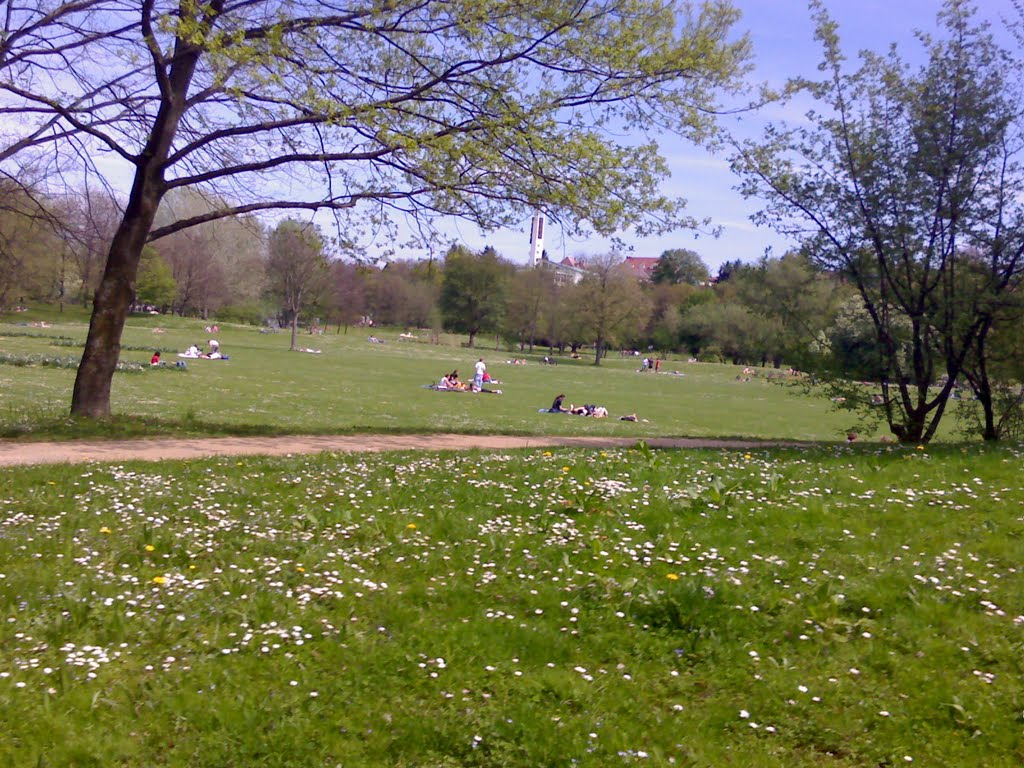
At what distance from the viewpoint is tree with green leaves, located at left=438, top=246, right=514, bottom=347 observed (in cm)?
9381

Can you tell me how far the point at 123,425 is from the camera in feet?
47.4

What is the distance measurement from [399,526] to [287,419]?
1512cm

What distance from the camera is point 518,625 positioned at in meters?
5.35

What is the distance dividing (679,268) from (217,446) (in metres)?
124

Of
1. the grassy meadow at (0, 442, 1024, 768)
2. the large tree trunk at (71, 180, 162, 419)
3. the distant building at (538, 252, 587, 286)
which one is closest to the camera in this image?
the grassy meadow at (0, 442, 1024, 768)

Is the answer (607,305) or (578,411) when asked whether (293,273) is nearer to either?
(578,411)

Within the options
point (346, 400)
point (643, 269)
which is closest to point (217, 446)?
point (346, 400)

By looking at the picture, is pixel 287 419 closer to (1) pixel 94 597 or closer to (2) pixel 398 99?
(2) pixel 398 99

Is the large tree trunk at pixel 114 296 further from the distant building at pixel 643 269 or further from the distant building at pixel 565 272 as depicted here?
the distant building at pixel 643 269

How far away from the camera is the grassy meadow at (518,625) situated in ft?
13.7

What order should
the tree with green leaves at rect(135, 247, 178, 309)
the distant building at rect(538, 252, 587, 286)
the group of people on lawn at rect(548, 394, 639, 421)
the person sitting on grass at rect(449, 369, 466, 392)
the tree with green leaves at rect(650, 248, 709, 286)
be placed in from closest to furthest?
the group of people on lawn at rect(548, 394, 639, 421), the person sitting on grass at rect(449, 369, 466, 392), the tree with green leaves at rect(135, 247, 178, 309), the distant building at rect(538, 252, 587, 286), the tree with green leaves at rect(650, 248, 709, 286)

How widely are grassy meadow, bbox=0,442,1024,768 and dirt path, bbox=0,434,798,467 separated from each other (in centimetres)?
305

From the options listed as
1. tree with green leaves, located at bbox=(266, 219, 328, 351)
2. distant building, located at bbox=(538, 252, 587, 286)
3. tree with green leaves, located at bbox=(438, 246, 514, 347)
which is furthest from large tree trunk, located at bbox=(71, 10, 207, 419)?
distant building, located at bbox=(538, 252, 587, 286)

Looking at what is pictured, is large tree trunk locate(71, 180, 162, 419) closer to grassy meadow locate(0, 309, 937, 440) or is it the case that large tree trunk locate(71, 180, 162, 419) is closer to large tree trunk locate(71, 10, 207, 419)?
large tree trunk locate(71, 10, 207, 419)
